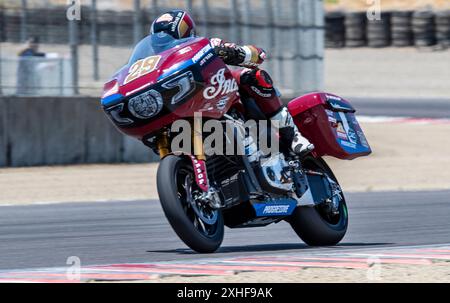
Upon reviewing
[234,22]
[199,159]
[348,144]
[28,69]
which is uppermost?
[199,159]

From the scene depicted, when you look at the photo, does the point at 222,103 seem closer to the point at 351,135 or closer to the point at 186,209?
the point at 186,209

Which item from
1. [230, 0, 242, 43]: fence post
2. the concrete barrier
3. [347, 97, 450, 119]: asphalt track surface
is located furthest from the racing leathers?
[347, 97, 450, 119]: asphalt track surface

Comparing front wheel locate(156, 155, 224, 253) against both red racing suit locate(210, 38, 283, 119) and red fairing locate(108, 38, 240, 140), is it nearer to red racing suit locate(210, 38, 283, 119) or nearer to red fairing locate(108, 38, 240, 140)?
red fairing locate(108, 38, 240, 140)

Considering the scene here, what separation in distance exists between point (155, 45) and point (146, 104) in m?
0.52

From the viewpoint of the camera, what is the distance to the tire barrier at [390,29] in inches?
1248

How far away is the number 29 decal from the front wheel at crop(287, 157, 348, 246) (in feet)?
5.30

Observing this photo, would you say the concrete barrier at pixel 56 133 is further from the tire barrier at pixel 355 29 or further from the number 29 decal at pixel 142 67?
the tire barrier at pixel 355 29

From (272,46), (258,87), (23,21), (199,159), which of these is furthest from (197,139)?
(272,46)

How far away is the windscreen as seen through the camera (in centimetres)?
703

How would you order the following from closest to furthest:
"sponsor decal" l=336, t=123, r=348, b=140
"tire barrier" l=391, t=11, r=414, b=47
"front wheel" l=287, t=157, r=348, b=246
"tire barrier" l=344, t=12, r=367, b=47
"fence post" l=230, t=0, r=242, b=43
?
"front wheel" l=287, t=157, r=348, b=246 → "sponsor decal" l=336, t=123, r=348, b=140 → "fence post" l=230, t=0, r=242, b=43 → "tire barrier" l=391, t=11, r=414, b=47 → "tire barrier" l=344, t=12, r=367, b=47

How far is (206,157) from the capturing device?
7.14 m

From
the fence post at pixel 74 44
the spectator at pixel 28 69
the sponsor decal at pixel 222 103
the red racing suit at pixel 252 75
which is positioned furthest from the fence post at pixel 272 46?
the sponsor decal at pixel 222 103
